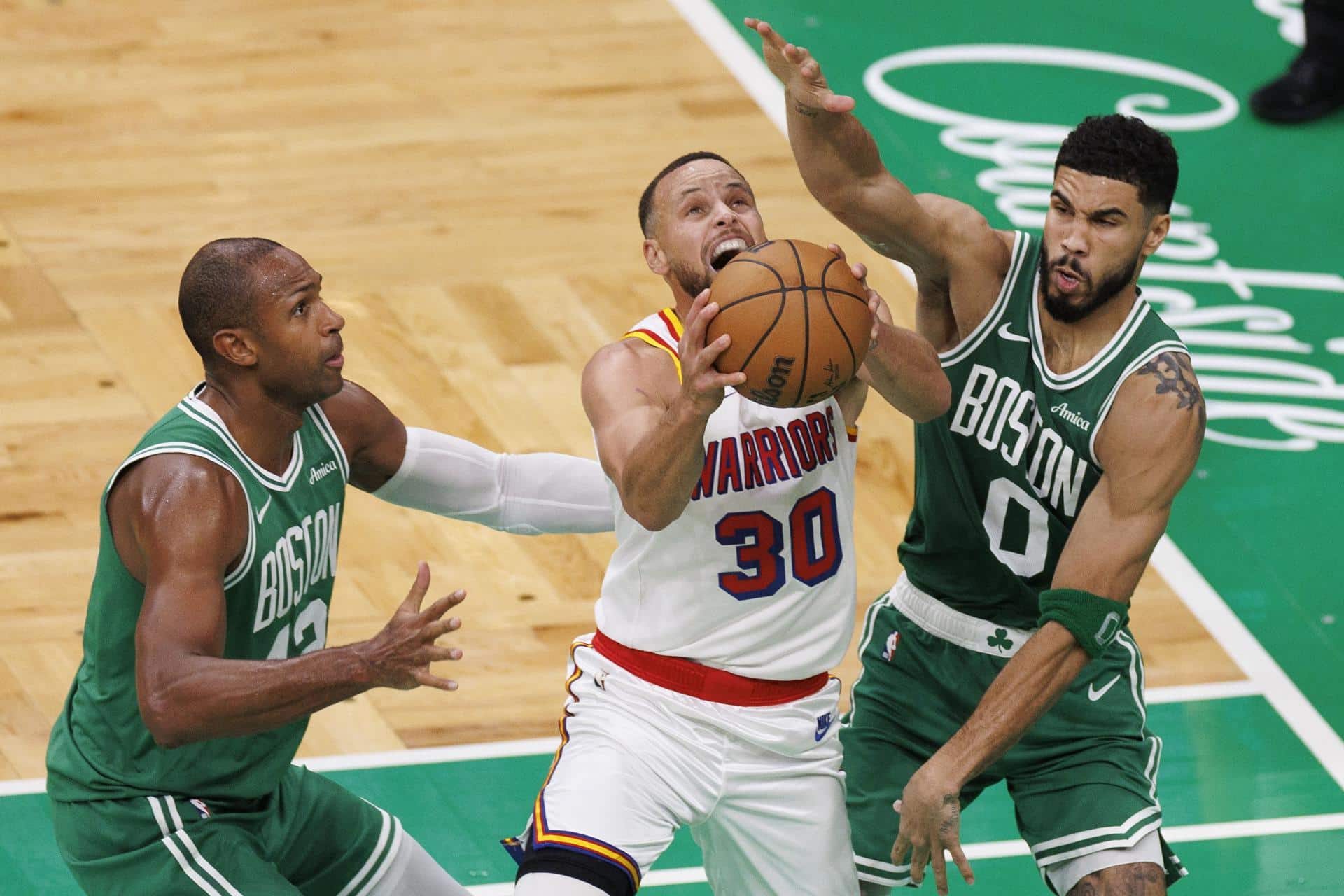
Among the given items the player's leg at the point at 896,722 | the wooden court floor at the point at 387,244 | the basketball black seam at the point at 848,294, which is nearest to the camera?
the basketball black seam at the point at 848,294

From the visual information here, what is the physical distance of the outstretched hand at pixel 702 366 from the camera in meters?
5.16

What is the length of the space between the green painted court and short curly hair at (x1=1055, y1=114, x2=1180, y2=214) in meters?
2.63

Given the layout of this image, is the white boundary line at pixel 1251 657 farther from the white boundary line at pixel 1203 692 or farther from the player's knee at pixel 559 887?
the player's knee at pixel 559 887

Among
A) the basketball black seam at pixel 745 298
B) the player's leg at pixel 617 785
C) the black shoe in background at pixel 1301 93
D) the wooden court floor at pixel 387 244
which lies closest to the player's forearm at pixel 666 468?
the basketball black seam at pixel 745 298

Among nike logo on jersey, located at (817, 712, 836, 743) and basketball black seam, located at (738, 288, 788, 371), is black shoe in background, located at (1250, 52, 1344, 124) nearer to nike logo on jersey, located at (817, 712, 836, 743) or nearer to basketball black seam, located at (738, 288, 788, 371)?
nike logo on jersey, located at (817, 712, 836, 743)

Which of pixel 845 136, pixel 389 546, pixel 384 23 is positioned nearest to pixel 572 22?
pixel 384 23

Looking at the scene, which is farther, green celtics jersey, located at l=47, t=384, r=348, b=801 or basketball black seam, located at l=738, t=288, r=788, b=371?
green celtics jersey, located at l=47, t=384, r=348, b=801

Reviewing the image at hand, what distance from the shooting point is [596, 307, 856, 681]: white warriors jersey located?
229 inches

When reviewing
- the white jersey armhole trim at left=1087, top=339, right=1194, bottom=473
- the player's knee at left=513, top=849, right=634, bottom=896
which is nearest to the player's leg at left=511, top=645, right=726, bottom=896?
the player's knee at left=513, top=849, right=634, bottom=896

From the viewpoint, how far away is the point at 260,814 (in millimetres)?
5867

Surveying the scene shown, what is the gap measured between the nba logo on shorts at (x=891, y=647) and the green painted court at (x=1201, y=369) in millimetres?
1204

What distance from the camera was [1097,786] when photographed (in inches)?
249

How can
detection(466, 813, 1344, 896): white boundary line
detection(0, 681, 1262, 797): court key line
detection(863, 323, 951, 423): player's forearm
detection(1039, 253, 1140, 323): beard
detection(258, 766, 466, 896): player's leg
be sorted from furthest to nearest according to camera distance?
detection(0, 681, 1262, 797): court key line → detection(466, 813, 1344, 896): white boundary line → detection(1039, 253, 1140, 323): beard → detection(258, 766, 466, 896): player's leg → detection(863, 323, 951, 423): player's forearm

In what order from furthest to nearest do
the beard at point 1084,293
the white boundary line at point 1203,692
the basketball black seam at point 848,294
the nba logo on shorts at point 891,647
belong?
the white boundary line at point 1203,692
the nba logo on shorts at point 891,647
the beard at point 1084,293
the basketball black seam at point 848,294
